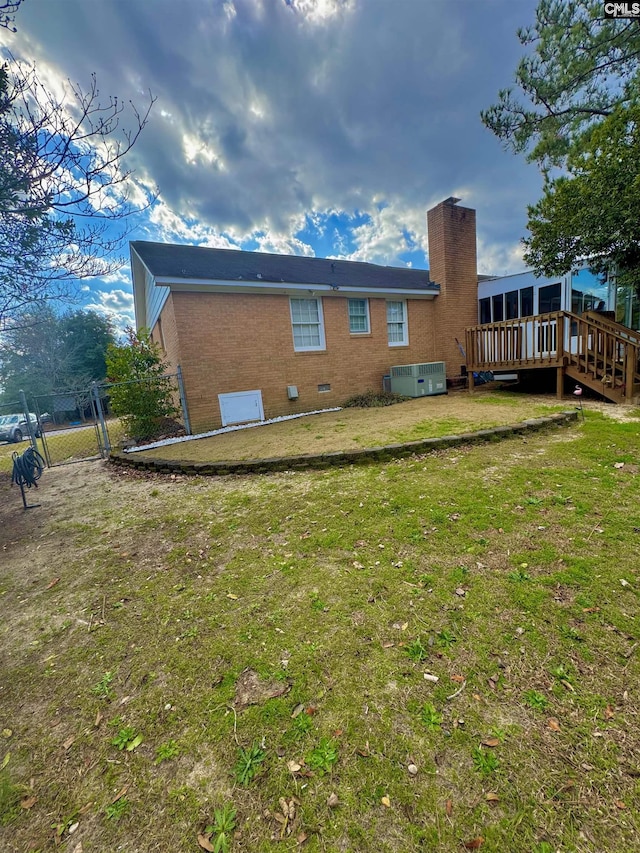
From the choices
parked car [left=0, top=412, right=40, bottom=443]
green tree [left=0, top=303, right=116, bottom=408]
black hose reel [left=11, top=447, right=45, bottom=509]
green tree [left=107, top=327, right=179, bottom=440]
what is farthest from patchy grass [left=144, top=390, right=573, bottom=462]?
green tree [left=0, top=303, right=116, bottom=408]

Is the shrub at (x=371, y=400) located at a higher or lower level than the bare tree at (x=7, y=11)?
lower

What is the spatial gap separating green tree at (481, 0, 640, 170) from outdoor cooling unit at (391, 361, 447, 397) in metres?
6.52

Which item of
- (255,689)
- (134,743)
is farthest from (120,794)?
(255,689)

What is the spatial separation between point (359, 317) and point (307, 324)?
79.6 inches

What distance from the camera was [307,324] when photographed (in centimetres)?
1052

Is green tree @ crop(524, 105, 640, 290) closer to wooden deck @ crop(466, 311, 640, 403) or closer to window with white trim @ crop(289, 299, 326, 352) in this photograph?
wooden deck @ crop(466, 311, 640, 403)

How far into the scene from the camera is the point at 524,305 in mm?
13312

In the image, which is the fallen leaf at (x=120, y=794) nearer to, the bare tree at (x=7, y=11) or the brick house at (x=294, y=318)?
the bare tree at (x=7, y=11)

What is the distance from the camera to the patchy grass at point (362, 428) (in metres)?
6.23

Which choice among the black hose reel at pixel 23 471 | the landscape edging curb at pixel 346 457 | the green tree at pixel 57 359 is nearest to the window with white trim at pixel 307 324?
the landscape edging curb at pixel 346 457

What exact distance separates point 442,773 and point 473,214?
1567 centimetres

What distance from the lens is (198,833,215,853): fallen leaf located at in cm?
123

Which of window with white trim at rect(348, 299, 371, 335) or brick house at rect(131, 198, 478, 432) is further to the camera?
window with white trim at rect(348, 299, 371, 335)

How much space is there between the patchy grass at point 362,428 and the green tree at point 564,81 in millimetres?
7082
